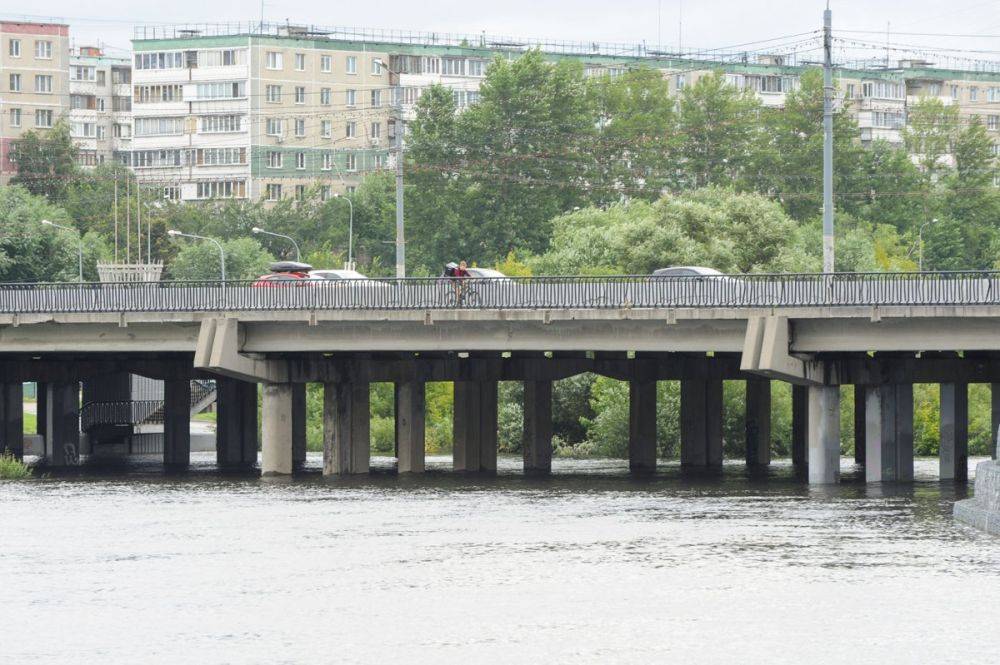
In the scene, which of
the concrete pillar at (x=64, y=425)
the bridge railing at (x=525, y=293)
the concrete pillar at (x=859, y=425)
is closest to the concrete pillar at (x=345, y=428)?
the bridge railing at (x=525, y=293)

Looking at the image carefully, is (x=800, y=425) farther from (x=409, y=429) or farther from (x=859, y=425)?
(x=409, y=429)

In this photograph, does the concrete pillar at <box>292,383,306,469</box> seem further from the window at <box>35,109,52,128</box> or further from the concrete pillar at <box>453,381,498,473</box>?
the window at <box>35,109,52,128</box>

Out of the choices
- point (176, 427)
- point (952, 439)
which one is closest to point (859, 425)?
point (952, 439)

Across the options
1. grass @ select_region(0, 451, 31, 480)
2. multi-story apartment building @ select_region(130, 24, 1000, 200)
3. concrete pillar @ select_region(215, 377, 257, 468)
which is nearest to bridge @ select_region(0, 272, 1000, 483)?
concrete pillar @ select_region(215, 377, 257, 468)

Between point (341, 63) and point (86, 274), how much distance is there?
166 feet

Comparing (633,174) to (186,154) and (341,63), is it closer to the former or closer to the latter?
(341,63)

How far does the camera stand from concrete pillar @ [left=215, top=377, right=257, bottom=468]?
95.5 meters

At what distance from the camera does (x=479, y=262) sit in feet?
515

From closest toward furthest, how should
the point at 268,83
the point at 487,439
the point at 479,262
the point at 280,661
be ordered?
the point at 280,661
the point at 487,439
the point at 479,262
the point at 268,83

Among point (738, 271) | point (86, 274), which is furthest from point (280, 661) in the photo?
point (86, 274)

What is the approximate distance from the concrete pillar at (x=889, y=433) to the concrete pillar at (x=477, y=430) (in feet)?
53.9

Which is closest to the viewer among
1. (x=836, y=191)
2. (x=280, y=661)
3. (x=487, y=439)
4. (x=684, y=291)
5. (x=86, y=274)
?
(x=280, y=661)

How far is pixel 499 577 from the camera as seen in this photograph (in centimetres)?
4900

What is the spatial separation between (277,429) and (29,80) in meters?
120
